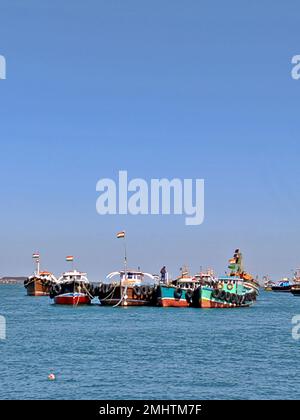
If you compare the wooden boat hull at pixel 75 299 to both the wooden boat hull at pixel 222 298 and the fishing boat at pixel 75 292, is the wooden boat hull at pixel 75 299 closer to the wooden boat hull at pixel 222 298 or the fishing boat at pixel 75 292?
the fishing boat at pixel 75 292

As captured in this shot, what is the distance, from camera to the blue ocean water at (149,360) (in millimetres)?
41125

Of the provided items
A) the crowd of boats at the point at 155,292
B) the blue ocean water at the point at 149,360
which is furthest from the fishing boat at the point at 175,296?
the blue ocean water at the point at 149,360

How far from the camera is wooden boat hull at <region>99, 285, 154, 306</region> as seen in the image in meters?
121

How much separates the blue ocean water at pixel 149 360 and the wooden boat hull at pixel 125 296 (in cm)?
3063

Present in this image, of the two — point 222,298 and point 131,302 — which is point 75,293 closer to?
point 131,302

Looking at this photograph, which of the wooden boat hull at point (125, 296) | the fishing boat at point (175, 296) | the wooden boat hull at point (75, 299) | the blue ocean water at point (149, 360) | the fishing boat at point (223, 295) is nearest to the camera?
the blue ocean water at point (149, 360)

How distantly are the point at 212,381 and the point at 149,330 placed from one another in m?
33.3

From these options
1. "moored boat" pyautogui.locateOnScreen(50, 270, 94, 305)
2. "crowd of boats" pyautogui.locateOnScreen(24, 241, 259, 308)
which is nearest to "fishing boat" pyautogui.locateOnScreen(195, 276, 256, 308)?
"crowd of boats" pyautogui.locateOnScreen(24, 241, 259, 308)

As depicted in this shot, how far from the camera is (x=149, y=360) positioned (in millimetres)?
52406

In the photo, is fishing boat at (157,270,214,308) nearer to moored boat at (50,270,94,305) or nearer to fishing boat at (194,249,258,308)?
fishing boat at (194,249,258,308)

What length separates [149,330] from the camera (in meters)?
76.8

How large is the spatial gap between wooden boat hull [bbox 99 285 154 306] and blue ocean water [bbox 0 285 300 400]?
30.6 metres

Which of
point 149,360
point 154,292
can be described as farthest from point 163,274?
point 149,360
